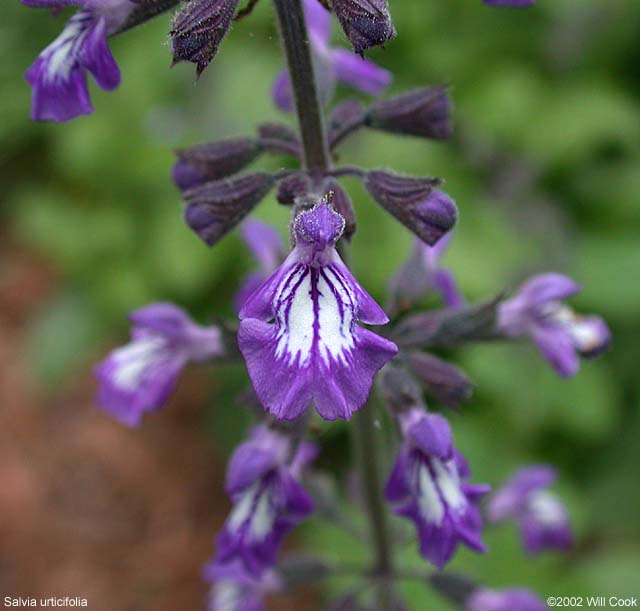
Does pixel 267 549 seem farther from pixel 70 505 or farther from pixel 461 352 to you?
pixel 70 505

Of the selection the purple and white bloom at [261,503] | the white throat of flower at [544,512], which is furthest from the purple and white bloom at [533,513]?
the purple and white bloom at [261,503]

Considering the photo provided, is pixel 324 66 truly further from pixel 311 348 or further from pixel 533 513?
pixel 533 513

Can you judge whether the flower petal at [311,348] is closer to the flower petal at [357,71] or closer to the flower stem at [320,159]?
the flower stem at [320,159]

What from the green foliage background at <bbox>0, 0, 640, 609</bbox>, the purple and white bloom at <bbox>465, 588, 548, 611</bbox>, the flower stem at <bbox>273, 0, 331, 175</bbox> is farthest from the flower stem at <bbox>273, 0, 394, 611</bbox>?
the green foliage background at <bbox>0, 0, 640, 609</bbox>

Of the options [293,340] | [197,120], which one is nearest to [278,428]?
[293,340]

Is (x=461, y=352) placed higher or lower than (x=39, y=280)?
lower

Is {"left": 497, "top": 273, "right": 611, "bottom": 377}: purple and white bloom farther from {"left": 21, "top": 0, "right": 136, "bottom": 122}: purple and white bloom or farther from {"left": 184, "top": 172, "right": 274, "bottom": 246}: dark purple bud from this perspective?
{"left": 21, "top": 0, "right": 136, "bottom": 122}: purple and white bloom

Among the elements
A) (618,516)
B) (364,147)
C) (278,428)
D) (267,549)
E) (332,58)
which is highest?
(364,147)

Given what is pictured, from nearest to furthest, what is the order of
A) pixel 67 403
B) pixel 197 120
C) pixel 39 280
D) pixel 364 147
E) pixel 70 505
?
pixel 364 147 < pixel 197 120 < pixel 70 505 < pixel 67 403 < pixel 39 280
